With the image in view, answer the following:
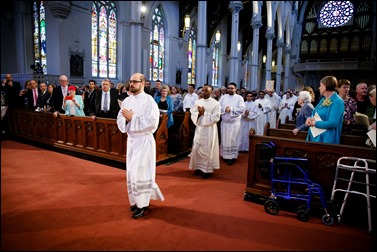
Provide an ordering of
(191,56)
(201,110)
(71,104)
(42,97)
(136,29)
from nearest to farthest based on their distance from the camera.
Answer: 1. (201,110)
2. (136,29)
3. (71,104)
4. (42,97)
5. (191,56)

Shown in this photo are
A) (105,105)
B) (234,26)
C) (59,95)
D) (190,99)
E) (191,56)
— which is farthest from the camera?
(191,56)

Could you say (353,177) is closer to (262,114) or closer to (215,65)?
(262,114)

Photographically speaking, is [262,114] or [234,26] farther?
[234,26]

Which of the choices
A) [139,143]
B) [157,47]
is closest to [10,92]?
[139,143]

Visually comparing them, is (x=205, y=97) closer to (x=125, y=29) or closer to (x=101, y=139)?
(x=101, y=139)

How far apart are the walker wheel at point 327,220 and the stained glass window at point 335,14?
28.8 meters

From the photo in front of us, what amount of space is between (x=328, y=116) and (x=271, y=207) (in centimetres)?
143

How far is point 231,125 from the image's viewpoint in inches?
253

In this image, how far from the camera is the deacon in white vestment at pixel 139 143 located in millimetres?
3316

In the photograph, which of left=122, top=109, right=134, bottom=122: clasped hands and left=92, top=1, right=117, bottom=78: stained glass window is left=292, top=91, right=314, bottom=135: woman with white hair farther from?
left=92, top=1, right=117, bottom=78: stained glass window

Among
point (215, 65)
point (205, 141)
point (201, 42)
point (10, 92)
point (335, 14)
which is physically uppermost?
point (335, 14)

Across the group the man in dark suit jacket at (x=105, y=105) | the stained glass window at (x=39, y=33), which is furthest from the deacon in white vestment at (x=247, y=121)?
the stained glass window at (x=39, y=33)

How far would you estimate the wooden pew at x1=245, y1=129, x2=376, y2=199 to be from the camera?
11.0 feet

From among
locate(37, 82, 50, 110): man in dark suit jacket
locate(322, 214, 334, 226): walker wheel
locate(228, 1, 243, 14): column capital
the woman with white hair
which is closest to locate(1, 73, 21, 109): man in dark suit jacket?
locate(37, 82, 50, 110): man in dark suit jacket
